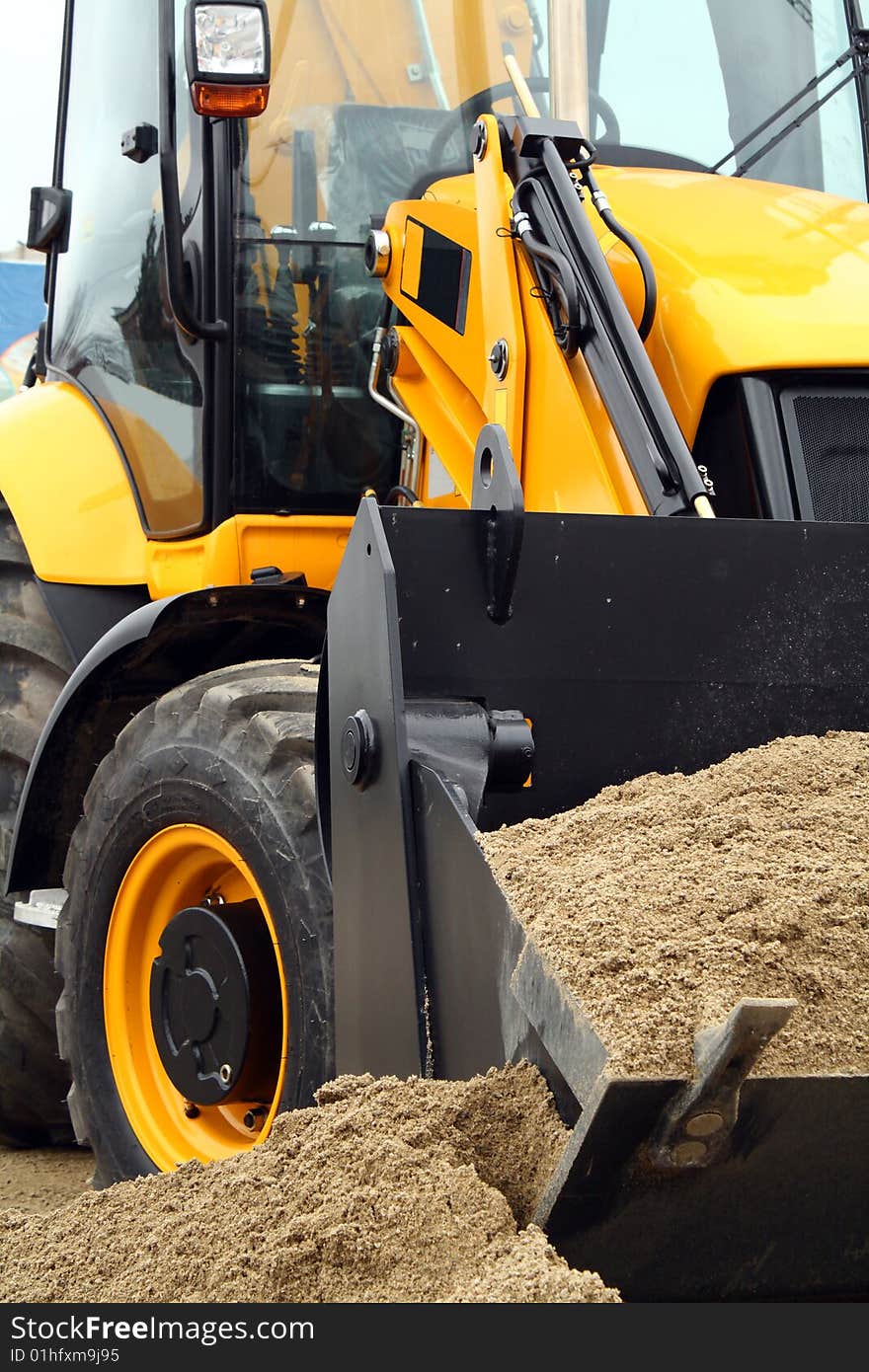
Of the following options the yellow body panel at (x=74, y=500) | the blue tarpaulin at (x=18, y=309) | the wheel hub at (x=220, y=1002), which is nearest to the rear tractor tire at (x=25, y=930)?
the yellow body panel at (x=74, y=500)

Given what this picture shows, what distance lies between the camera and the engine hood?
2783mm

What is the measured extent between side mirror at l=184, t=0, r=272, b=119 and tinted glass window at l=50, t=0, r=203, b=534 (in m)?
0.47

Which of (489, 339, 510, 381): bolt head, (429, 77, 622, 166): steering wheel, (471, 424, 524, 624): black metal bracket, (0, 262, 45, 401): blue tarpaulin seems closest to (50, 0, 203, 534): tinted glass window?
(429, 77, 622, 166): steering wheel

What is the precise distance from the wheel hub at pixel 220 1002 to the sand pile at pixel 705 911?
82cm

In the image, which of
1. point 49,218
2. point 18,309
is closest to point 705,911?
point 49,218

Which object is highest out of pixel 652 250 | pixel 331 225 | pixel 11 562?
pixel 331 225

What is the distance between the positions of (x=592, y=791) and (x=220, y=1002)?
0.81 meters

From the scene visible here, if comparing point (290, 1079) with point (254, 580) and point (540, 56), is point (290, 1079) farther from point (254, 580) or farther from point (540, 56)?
point (540, 56)

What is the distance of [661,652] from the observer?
2.37 m

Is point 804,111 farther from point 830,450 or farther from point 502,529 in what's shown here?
point 502,529

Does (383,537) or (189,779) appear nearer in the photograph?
(383,537)

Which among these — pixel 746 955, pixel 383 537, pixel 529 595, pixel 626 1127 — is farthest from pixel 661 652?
pixel 626 1127

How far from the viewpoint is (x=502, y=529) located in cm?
227
